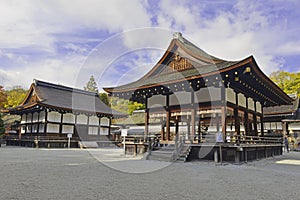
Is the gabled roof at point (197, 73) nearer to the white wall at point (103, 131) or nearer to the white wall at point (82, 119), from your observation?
the white wall at point (82, 119)

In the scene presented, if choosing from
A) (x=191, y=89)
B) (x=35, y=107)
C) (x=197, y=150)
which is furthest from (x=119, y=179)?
(x=35, y=107)

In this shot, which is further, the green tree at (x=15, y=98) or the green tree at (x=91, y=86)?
the green tree at (x=91, y=86)

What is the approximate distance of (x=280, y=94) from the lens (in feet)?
53.6

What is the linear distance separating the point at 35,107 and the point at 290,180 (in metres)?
26.1

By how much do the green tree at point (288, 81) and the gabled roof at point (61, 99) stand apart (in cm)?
3055

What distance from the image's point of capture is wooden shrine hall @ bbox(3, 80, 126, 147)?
86.9ft

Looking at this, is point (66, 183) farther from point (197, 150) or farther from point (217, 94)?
point (217, 94)

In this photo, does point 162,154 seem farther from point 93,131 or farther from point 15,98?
point 15,98

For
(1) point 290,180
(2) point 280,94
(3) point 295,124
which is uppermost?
(2) point 280,94

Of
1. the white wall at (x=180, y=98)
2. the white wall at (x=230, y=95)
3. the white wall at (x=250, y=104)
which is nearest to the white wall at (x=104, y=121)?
the white wall at (x=180, y=98)

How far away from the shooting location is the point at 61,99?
3034 cm

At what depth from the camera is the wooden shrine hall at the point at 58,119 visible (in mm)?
26494

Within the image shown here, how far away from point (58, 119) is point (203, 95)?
798 inches

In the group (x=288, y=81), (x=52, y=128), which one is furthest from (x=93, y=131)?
(x=288, y=81)
